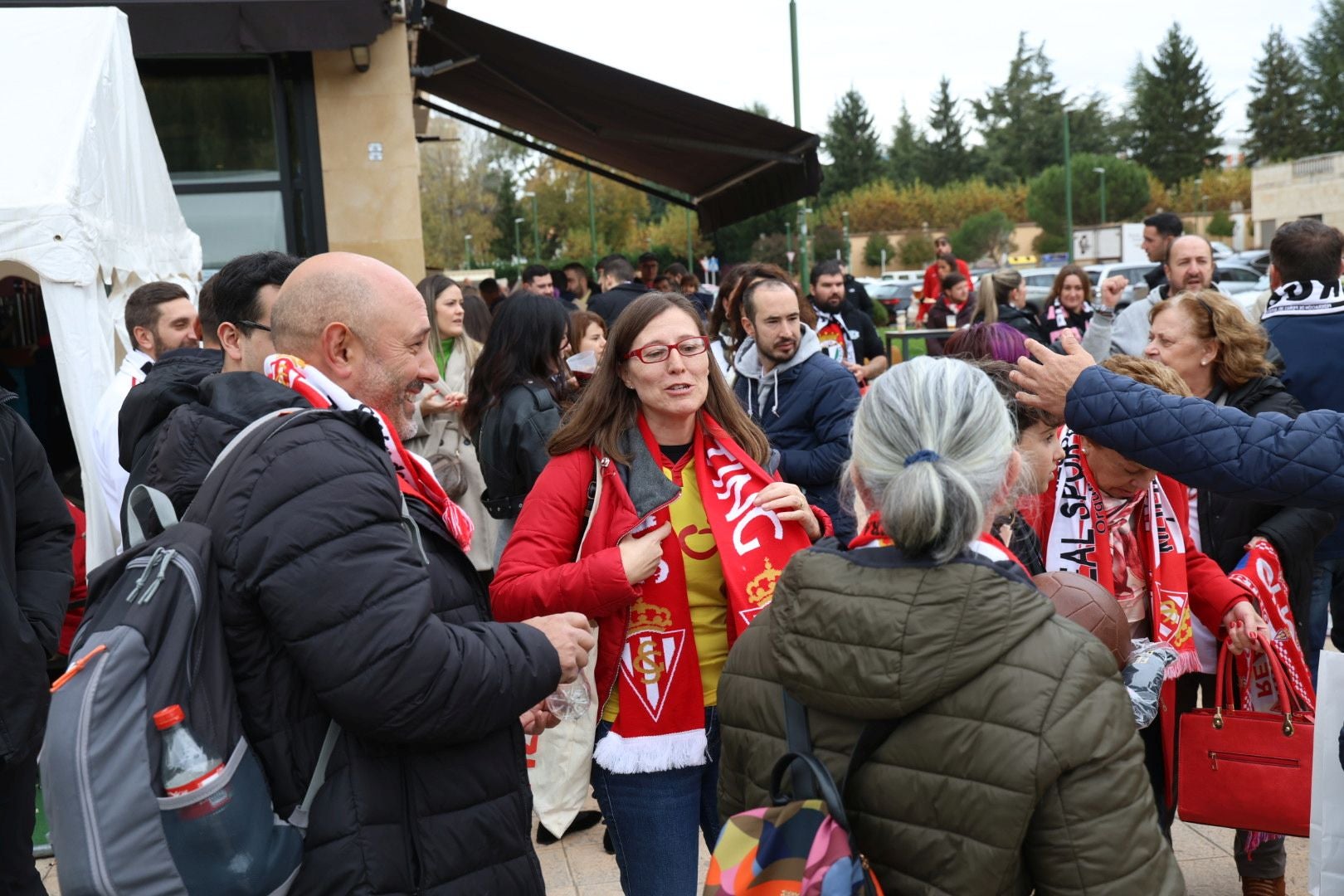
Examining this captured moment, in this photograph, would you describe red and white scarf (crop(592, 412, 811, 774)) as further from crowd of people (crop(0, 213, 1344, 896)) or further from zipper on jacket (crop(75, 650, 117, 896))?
zipper on jacket (crop(75, 650, 117, 896))

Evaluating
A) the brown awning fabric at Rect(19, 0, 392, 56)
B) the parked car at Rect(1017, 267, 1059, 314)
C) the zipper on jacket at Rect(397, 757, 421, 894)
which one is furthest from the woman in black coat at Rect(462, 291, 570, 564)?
the parked car at Rect(1017, 267, 1059, 314)

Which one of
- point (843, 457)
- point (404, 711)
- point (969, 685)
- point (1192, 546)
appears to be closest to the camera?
point (969, 685)

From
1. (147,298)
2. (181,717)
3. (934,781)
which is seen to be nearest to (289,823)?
(181,717)

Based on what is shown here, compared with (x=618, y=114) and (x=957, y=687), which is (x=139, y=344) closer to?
(x=957, y=687)

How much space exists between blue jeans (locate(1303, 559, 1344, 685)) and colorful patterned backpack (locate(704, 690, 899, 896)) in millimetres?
3278

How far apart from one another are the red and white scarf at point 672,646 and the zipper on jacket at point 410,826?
0.93 meters

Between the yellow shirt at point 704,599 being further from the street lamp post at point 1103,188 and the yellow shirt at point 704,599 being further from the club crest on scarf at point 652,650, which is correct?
the street lamp post at point 1103,188

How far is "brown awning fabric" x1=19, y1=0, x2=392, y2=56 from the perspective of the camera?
8617 millimetres

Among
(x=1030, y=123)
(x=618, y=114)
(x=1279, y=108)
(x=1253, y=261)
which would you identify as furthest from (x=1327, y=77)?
(x=618, y=114)

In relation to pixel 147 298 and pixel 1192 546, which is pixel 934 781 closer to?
pixel 1192 546

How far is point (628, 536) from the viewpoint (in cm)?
289

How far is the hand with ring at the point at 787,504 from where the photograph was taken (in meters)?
2.89

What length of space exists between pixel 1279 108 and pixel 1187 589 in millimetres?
88493

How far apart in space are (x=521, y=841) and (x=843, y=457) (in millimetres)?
3054
